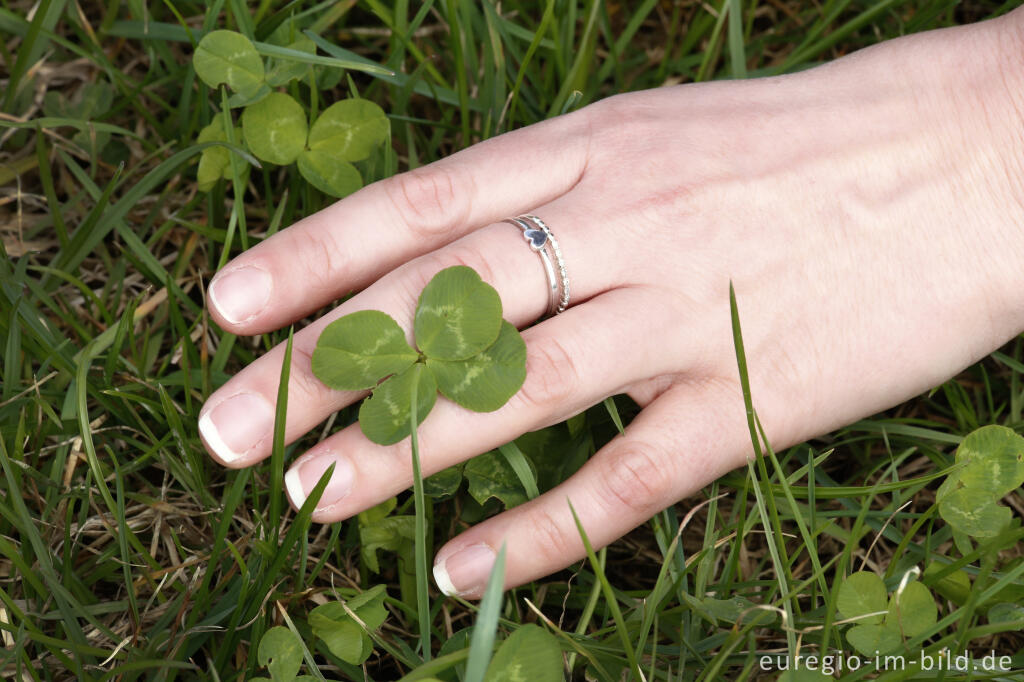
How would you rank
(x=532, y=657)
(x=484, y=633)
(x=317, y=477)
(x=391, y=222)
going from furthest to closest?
(x=391, y=222) → (x=317, y=477) → (x=532, y=657) → (x=484, y=633)

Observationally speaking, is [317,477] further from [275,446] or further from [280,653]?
[280,653]

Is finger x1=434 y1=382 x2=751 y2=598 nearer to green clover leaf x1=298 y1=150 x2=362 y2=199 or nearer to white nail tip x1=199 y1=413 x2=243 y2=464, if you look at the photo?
white nail tip x1=199 y1=413 x2=243 y2=464

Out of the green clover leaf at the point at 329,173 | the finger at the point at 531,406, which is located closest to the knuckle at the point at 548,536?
the finger at the point at 531,406

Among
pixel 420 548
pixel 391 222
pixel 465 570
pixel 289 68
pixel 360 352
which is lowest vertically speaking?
pixel 465 570

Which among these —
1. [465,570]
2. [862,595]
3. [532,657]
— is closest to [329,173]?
[465,570]

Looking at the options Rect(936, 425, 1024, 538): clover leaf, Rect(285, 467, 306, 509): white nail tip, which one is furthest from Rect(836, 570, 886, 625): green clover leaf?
Rect(285, 467, 306, 509): white nail tip

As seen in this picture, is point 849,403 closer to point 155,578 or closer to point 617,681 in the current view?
point 617,681

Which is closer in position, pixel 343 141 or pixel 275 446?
pixel 275 446

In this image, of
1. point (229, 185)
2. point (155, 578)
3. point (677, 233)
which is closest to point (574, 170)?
point (677, 233)
